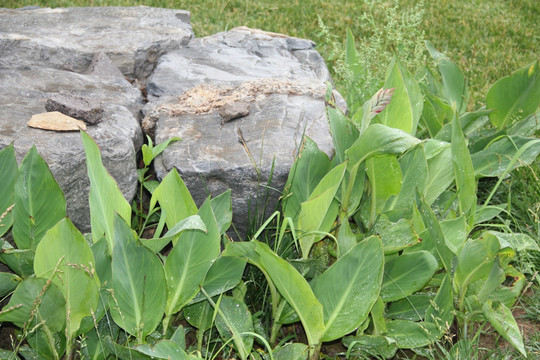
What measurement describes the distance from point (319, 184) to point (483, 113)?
1.13 m

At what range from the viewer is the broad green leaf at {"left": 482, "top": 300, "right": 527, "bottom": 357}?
74.6 inches

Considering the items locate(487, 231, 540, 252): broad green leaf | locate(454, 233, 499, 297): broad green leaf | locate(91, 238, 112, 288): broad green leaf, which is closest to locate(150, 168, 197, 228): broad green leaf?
locate(91, 238, 112, 288): broad green leaf

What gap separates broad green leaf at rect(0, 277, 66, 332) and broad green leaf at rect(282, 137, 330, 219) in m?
0.80

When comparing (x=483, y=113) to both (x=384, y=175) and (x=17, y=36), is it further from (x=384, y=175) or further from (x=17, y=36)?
(x=17, y=36)

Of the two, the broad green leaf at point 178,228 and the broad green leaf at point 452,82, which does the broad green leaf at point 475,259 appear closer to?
the broad green leaf at point 178,228

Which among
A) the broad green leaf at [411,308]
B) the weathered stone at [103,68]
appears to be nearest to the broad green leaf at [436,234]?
the broad green leaf at [411,308]

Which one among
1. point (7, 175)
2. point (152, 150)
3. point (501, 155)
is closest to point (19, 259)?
point (7, 175)

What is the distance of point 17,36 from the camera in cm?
323

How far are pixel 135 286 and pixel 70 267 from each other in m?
0.19

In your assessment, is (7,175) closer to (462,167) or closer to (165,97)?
(165,97)

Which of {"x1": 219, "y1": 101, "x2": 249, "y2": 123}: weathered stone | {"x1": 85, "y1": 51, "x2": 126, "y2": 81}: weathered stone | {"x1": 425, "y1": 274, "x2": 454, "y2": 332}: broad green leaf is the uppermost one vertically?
{"x1": 219, "y1": 101, "x2": 249, "y2": 123}: weathered stone

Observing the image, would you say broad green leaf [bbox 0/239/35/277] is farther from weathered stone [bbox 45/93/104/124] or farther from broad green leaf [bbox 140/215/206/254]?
weathered stone [bbox 45/93/104/124]

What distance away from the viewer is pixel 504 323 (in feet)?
6.33

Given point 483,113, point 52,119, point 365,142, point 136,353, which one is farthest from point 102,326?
point 483,113
